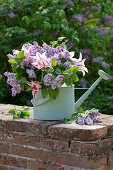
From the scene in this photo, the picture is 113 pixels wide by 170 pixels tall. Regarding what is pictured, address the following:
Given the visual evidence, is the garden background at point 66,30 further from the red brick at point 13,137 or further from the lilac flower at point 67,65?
the lilac flower at point 67,65

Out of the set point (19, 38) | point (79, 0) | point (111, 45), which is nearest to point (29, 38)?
point (19, 38)

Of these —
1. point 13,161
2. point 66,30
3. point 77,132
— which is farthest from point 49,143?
point 66,30

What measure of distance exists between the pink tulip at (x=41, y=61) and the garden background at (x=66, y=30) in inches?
95.3

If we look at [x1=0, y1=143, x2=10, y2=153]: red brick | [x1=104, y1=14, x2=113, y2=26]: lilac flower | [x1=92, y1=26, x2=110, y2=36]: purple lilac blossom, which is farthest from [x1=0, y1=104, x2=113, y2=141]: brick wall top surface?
[x1=104, y1=14, x2=113, y2=26]: lilac flower

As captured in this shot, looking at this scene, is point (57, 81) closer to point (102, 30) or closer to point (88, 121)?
point (88, 121)

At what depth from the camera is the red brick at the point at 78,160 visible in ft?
7.29

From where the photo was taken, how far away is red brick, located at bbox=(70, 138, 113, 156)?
2199 mm

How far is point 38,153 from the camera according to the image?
2.46 metres

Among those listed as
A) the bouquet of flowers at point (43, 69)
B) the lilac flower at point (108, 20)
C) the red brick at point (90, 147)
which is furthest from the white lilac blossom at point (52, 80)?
the lilac flower at point (108, 20)

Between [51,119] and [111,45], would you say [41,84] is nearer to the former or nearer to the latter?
[51,119]

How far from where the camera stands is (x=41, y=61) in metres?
2.29

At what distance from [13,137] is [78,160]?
569 mm

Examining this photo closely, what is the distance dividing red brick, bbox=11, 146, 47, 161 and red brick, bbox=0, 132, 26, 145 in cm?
5

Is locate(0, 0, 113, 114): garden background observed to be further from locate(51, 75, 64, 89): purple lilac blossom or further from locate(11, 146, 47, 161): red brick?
locate(51, 75, 64, 89): purple lilac blossom
